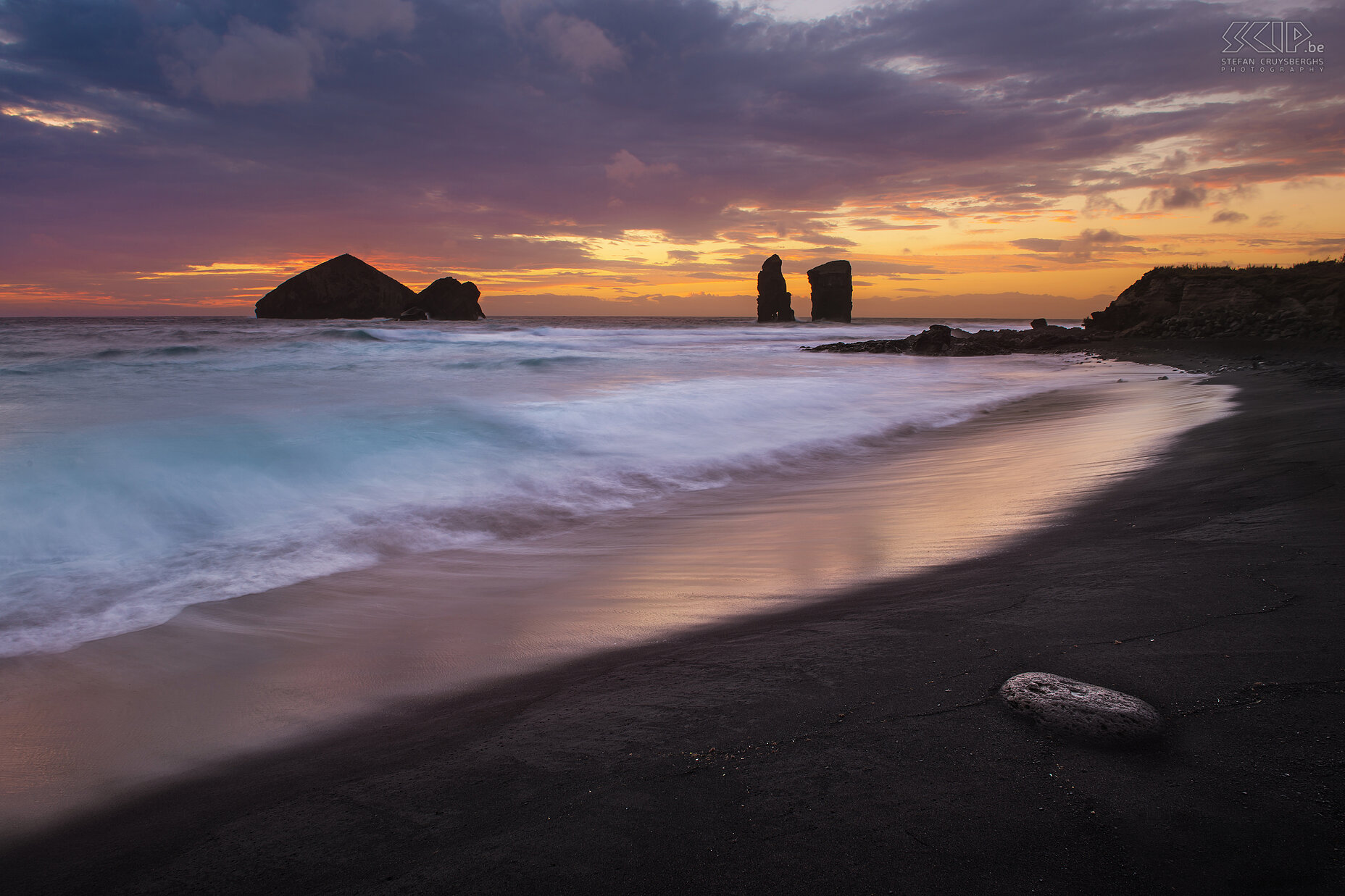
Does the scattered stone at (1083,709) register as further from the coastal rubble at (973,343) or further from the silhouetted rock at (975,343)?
the coastal rubble at (973,343)

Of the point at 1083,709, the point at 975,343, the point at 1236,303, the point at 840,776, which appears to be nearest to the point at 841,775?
the point at 840,776

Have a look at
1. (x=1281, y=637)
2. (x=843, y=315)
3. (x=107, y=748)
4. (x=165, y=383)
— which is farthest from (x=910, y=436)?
(x=843, y=315)

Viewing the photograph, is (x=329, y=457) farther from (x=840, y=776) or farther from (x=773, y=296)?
(x=773, y=296)

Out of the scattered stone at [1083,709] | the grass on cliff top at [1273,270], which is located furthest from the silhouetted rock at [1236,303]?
the scattered stone at [1083,709]

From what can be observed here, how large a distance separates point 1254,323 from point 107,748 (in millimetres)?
22556

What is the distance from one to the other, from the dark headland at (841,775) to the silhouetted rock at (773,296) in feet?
270

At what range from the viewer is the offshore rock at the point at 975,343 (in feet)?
76.8

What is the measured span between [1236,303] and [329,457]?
2237 centimetres

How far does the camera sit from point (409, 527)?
4945 mm

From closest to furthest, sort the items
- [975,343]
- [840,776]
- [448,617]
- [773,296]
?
[840,776]
[448,617]
[975,343]
[773,296]

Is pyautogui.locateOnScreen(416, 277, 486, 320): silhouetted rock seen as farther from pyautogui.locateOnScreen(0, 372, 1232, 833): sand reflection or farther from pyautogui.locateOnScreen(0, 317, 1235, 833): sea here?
pyautogui.locateOnScreen(0, 372, 1232, 833): sand reflection

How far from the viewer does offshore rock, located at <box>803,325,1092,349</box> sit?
23.4 metres

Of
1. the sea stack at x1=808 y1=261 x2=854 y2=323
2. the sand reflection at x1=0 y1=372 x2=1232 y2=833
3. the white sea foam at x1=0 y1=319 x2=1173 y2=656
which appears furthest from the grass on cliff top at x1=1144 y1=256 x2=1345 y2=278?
the sea stack at x1=808 y1=261 x2=854 y2=323

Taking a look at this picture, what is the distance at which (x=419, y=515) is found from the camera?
205 inches
